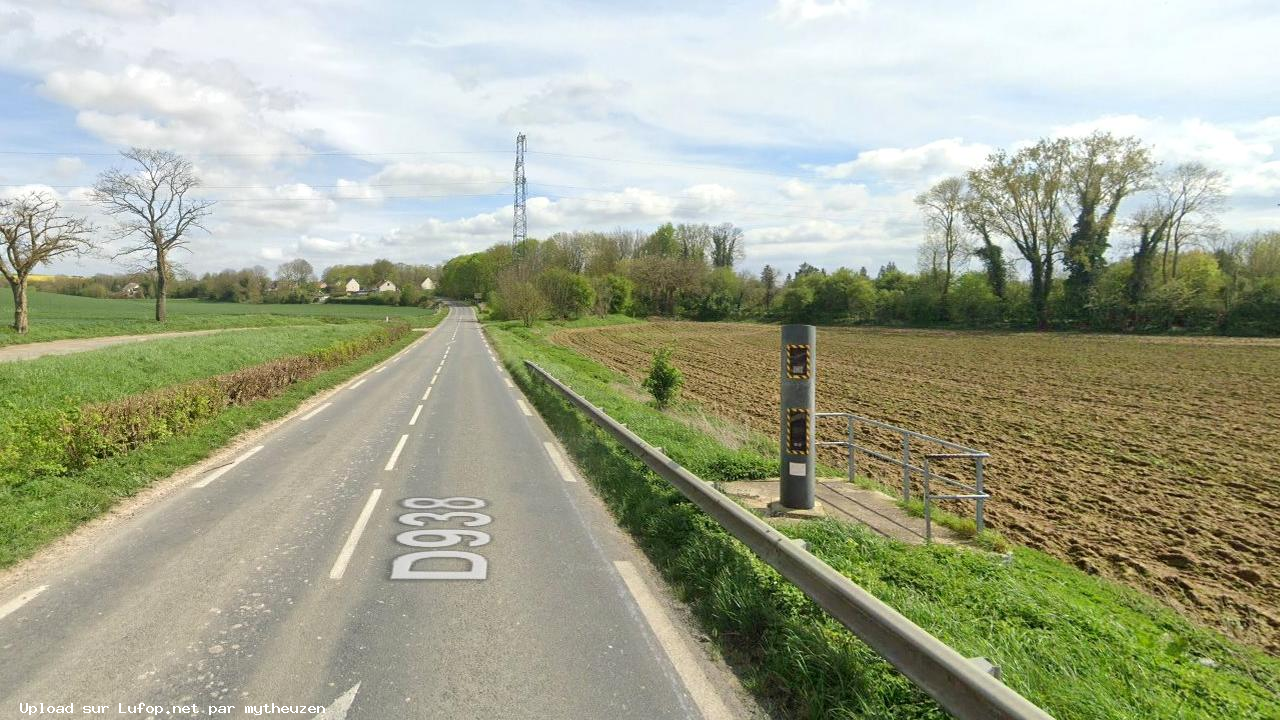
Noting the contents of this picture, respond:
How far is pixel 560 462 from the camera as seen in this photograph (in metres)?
10.5

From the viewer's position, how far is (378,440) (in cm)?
1220

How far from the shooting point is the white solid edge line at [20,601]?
4.82m

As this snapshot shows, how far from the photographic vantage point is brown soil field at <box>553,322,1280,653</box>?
298 inches

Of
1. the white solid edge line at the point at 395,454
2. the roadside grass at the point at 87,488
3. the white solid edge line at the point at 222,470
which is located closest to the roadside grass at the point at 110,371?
the roadside grass at the point at 87,488

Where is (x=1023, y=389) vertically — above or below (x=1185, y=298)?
below

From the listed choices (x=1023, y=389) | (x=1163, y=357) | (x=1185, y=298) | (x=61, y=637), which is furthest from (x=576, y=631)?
(x=1185, y=298)

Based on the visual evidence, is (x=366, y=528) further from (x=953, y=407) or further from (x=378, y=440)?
(x=953, y=407)

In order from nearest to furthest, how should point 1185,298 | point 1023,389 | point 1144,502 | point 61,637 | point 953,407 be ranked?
point 61,637 < point 1144,502 < point 953,407 < point 1023,389 < point 1185,298

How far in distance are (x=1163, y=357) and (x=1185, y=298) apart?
2171cm

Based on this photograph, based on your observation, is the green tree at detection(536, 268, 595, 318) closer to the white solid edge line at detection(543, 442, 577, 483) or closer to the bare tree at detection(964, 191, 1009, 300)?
the bare tree at detection(964, 191, 1009, 300)

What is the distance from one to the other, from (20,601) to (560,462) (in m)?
6.38

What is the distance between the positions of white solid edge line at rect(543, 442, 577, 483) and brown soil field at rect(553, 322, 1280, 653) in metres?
4.81

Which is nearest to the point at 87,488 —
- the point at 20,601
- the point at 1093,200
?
the point at 20,601

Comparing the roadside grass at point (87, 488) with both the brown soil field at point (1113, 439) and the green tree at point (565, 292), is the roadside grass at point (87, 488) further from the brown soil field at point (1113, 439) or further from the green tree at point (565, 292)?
the green tree at point (565, 292)
